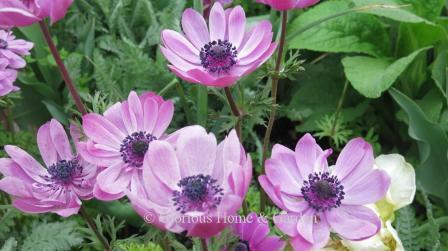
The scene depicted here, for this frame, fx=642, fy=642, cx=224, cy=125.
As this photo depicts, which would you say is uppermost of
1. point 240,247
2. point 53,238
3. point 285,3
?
point 285,3

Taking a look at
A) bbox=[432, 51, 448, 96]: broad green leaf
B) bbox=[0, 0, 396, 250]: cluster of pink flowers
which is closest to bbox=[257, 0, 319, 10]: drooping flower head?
bbox=[0, 0, 396, 250]: cluster of pink flowers

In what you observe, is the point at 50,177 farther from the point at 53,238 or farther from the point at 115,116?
the point at 53,238

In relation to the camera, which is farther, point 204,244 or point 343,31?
point 343,31

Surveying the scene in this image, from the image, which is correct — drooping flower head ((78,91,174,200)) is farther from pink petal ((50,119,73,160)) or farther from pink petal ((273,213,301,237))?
pink petal ((273,213,301,237))

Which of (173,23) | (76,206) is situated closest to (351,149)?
(76,206)

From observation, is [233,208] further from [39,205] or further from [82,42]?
[82,42]

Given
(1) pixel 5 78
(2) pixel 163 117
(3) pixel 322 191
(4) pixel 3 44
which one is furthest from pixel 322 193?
(4) pixel 3 44

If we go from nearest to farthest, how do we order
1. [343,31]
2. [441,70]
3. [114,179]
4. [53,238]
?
1. [114,179]
2. [53,238]
3. [441,70]
4. [343,31]
